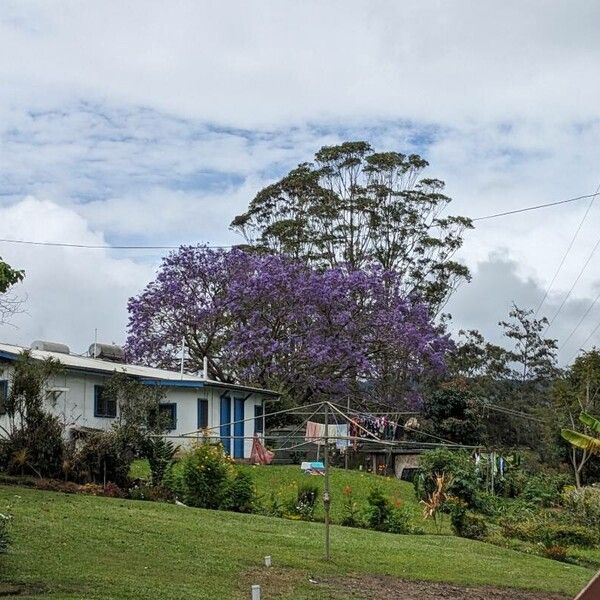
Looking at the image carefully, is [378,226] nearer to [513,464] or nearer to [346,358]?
[346,358]

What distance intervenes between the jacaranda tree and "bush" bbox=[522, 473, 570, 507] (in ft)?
35.2

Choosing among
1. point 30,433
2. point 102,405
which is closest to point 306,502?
point 30,433

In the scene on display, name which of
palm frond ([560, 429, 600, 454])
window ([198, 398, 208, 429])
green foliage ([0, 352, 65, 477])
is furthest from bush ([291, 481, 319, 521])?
window ([198, 398, 208, 429])

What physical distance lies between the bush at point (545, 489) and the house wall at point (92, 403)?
9180 millimetres

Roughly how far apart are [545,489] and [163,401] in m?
12.9

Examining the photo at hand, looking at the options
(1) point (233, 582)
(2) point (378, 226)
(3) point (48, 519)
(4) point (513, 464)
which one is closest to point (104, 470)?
(3) point (48, 519)

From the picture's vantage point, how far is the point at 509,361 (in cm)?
5728

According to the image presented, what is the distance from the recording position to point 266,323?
4347 cm

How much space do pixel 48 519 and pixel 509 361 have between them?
43.1 m

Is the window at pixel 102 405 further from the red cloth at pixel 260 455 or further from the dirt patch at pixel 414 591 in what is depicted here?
the dirt patch at pixel 414 591

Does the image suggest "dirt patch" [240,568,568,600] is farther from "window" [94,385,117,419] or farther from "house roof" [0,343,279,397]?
"window" [94,385,117,419]

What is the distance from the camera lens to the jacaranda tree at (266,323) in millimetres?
42812

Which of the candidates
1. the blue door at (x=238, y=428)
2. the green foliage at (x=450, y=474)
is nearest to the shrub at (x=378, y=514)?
the green foliage at (x=450, y=474)

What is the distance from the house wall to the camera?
28.6 m
